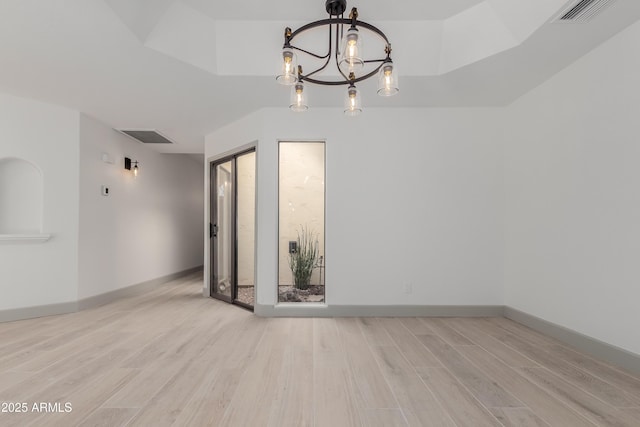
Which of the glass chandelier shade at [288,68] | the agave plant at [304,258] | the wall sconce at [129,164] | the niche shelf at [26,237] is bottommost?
the agave plant at [304,258]

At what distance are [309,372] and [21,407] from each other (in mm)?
1722

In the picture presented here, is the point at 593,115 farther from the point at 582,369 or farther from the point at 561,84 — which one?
the point at 582,369

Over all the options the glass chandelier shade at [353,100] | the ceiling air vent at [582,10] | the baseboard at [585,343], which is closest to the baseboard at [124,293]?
the glass chandelier shade at [353,100]

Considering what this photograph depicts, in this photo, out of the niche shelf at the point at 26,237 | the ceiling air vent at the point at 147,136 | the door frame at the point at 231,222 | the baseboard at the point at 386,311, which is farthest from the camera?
the ceiling air vent at the point at 147,136

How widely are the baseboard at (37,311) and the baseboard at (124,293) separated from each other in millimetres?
110

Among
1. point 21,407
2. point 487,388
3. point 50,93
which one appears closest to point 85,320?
point 21,407

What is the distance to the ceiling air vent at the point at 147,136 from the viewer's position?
183 inches

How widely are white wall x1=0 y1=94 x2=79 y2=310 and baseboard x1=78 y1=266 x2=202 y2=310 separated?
20cm

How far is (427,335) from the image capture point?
3.04m

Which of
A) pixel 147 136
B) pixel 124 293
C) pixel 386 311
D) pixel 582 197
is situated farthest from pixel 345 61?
pixel 124 293

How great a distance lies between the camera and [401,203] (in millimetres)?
3762

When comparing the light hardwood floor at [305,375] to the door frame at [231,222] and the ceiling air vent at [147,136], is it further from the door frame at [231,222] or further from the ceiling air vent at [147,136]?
the ceiling air vent at [147,136]

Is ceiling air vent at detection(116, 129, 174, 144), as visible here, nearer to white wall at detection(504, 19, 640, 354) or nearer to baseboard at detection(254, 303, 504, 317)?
baseboard at detection(254, 303, 504, 317)

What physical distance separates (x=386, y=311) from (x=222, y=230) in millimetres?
2669
